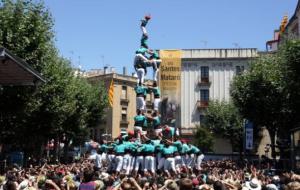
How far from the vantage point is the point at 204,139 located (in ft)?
182

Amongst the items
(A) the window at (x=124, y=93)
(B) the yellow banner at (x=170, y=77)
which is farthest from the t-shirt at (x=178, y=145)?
(A) the window at (x=124, y=93)

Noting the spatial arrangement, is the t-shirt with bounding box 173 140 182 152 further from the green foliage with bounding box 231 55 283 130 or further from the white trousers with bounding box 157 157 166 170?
the green foliage with bounding box 231 55 283 130

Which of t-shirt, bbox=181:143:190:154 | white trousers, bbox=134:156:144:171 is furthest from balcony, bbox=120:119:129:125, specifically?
white trousers, bbox=134:156:144:171

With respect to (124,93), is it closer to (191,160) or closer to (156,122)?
(156,122)

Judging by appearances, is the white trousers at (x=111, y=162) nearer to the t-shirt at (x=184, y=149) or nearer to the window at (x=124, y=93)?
the t-shirt at (x=184, y=149)

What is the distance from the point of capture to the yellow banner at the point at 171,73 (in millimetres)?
43469

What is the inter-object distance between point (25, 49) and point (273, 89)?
2075 cm

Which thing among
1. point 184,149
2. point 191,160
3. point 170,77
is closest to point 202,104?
point 170,77

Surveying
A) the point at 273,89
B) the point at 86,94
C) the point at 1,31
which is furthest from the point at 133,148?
the point at 86,94

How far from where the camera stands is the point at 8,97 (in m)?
24.1

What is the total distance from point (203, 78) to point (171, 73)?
63.5ft

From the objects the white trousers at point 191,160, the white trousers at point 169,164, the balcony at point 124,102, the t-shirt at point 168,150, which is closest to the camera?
the white trousers at point 169,164

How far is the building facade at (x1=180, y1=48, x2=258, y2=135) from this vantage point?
6197 cm

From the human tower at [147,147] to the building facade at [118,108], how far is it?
4076cm
